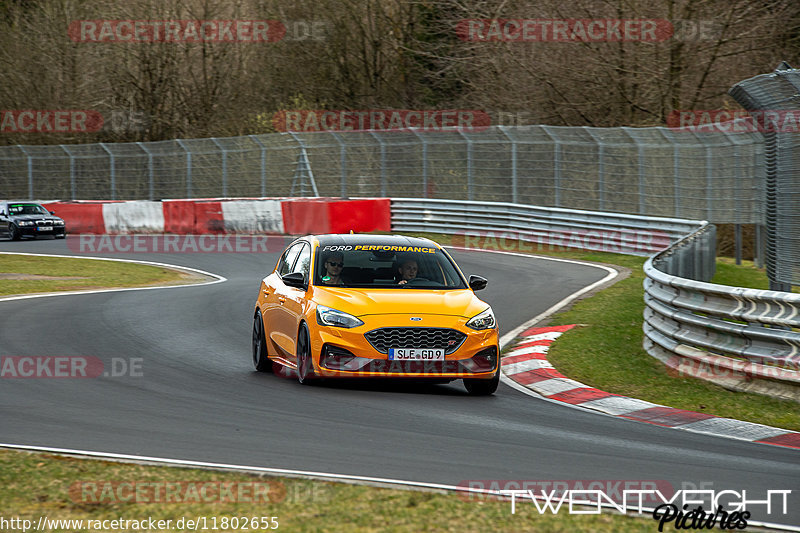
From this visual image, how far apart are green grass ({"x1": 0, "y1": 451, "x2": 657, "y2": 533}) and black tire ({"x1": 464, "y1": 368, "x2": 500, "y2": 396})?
13.4 feet

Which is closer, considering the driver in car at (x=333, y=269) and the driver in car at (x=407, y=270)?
the driver in car at (x=333, y=269)

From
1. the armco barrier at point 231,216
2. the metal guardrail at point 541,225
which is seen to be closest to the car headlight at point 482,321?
the metal guardrail at point 541,225

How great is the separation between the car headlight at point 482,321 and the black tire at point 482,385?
1.39 feet

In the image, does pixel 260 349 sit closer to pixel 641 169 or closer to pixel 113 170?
pixel 641 169

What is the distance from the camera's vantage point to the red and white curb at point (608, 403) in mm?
8602

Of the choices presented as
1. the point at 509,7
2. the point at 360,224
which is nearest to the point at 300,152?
the point at 360,224

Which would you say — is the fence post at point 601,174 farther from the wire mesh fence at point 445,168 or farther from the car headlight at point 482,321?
the car headlight at point 482,321

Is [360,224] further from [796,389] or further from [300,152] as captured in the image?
[796,389]

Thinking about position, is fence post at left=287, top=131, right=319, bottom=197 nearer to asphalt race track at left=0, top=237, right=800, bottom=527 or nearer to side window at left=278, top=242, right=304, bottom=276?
asphalt race track at left=0, top=237, right=800, bottom=527

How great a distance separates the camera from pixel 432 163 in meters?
32.7

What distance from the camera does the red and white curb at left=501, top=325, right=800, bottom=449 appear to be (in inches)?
339

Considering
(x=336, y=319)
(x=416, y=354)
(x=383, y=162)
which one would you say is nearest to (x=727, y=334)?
(x=416, y=354)

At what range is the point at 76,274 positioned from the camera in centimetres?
2491

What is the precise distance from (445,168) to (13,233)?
44.9ft
